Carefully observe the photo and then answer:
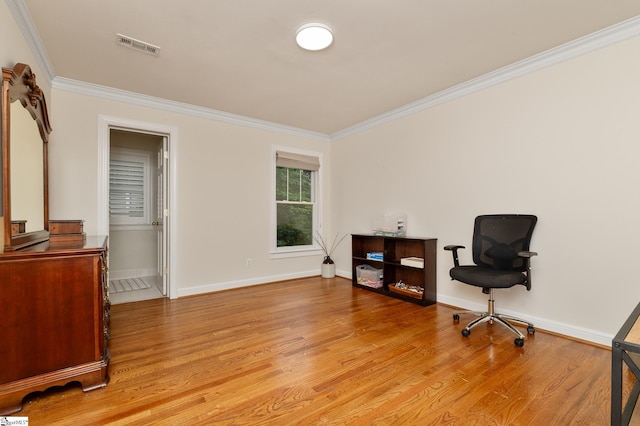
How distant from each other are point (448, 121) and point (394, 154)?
32.7 inches

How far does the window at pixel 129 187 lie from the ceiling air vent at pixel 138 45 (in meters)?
3.00

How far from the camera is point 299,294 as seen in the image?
384 cm

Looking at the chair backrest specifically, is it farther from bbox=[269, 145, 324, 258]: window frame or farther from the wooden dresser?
the wooden dresser

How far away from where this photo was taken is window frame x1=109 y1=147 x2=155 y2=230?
492cm

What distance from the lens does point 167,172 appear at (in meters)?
3.76

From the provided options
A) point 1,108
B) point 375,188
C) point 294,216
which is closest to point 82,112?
point 1,108

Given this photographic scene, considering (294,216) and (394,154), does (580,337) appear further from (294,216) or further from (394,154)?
(294,216)

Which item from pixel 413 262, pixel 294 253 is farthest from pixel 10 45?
pixel 413 262

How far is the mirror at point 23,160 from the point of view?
5.65ft

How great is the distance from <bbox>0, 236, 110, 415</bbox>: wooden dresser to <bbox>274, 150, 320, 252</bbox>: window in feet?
9.49

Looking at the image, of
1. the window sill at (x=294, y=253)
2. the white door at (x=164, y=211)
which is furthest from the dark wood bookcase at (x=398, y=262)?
the white door at (x=164, y=211)

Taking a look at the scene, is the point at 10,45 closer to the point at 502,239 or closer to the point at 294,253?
the point at 294,253

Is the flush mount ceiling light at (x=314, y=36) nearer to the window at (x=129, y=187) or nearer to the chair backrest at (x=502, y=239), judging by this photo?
the chair backrest at (x=502, y=239)

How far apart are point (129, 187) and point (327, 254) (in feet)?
11.7
